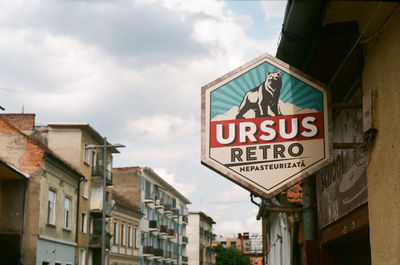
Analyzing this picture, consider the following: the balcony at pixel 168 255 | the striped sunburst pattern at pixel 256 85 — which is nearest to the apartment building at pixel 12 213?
the striped sunburst pattern at pixel 256 85

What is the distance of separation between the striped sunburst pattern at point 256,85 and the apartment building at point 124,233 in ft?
124

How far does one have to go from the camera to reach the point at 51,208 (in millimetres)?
29609

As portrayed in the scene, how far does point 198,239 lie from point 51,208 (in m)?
58.7

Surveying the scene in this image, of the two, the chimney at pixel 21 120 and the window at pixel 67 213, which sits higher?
the chimney at pixel 21 120

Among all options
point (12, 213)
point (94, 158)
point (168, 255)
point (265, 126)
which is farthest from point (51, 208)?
point (168, 255)

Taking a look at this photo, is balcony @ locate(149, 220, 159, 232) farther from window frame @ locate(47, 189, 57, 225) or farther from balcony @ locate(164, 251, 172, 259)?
window frame @ locate(47, 189, 57, 225)

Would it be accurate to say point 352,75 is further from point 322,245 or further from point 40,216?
point 40,216

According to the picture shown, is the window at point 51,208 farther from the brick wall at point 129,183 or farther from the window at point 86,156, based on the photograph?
the brick wall at point 129,183

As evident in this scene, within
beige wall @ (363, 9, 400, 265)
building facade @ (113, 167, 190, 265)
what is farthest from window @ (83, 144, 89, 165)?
beige wall @ (363, 9, 400, 265)

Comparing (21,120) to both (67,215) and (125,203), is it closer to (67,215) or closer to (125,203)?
(67,215)

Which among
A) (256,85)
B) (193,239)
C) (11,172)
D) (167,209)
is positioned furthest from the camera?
(193,239)

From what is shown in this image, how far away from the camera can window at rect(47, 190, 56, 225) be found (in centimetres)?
2935

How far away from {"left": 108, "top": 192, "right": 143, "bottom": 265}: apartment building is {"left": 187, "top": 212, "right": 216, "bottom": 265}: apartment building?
1400 inches

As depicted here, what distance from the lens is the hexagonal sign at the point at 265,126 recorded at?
4879mm
